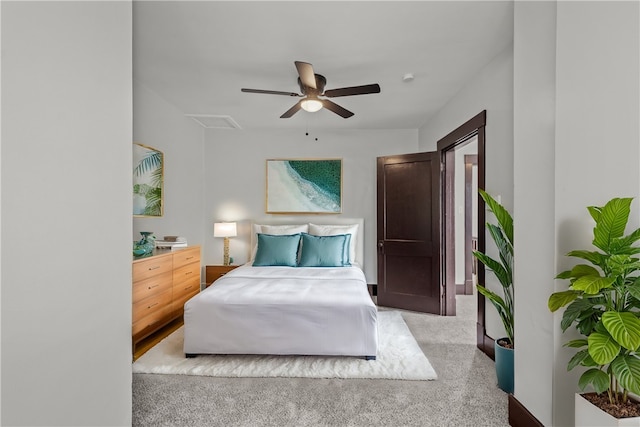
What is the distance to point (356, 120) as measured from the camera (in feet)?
15.1

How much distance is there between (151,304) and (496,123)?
136 inches

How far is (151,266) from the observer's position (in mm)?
3064

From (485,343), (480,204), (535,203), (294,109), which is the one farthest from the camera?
(294,109)

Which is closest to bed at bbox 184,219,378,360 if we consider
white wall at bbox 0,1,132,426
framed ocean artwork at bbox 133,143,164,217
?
white wall at bbox 0,1,132,426

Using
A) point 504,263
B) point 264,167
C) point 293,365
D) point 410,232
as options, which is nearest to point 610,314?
point 504,263

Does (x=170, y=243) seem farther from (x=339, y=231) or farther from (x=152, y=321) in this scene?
(x=339, y=231)

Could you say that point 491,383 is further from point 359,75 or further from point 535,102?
point 359,75

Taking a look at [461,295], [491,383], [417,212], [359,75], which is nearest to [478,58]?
[359,75]

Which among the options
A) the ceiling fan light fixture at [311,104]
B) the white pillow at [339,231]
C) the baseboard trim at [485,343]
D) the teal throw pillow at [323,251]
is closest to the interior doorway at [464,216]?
the white pillow at [339,231]

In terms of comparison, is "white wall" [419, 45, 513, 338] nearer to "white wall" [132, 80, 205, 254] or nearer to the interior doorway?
the interior doorway

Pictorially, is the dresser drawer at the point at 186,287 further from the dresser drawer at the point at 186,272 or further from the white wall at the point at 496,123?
the white wall at the point at 496,123

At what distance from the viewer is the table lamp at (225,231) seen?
486cm

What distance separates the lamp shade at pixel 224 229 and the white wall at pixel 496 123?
3.39 metres

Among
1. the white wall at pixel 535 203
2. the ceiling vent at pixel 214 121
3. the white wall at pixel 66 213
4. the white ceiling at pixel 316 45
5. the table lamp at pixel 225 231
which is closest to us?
the white wall at pixel 66 213
